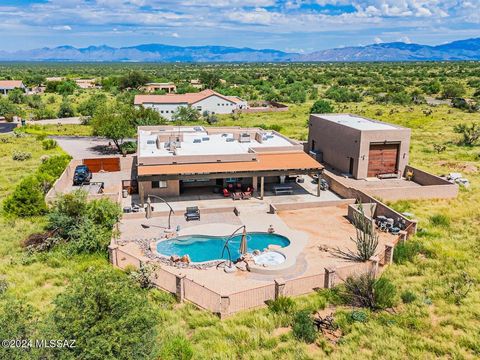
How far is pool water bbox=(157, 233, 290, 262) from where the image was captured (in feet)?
72.0

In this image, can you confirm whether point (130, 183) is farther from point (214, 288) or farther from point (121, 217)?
point (214, 288)

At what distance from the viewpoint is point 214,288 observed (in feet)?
59.5

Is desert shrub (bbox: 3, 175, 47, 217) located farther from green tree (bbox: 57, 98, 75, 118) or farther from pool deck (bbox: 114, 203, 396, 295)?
green tree (bbox: 57, 98, 75, 118)

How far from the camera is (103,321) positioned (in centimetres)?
1139

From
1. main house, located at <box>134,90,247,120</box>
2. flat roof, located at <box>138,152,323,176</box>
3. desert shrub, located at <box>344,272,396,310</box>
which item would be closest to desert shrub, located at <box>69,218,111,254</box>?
flat roof, located at <box>138,152,323,176</box>

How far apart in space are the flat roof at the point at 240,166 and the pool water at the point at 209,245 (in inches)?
247

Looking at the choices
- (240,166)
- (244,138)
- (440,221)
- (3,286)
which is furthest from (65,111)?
(440,221)

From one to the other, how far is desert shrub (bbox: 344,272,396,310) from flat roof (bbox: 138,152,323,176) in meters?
13.4

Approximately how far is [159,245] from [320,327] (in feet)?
33.9

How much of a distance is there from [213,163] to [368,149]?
13.3 m

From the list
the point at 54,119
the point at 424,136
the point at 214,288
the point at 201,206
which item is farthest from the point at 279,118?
the point at 214,288

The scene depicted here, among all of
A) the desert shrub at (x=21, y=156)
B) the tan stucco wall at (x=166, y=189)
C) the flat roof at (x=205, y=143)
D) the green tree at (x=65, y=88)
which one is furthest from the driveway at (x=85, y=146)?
the green tree at (x=65, y=88)

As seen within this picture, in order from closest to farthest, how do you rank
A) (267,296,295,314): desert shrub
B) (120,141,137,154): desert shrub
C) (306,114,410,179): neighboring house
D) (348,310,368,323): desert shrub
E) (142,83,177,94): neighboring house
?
1. (348,310,368,323): desert shrub
2. (267,296,295,314): desert shrub
3. (306,114,410,179): neighboring house
4. (120,141,137,154): desert shrub
5. (142,83,177,94): neighboring house

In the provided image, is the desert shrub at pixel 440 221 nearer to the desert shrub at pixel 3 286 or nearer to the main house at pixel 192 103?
the desert shrub at pixel 3 286
